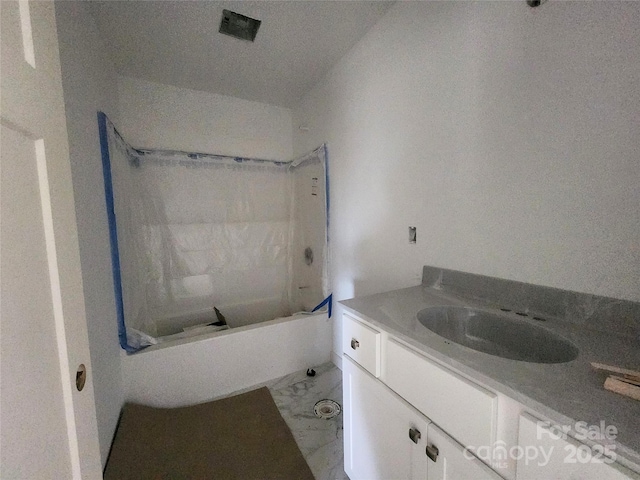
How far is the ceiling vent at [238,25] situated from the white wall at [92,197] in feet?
2.21

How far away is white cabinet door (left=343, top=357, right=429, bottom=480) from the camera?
77 centimetres

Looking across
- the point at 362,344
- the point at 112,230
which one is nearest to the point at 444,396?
the point at 362,344

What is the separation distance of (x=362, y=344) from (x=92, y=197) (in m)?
1.42

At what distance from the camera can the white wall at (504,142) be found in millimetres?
742

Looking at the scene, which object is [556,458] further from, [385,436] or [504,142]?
[504,142]

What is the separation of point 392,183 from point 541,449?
125 cm

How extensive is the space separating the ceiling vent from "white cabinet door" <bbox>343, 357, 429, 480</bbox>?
76.4 inches

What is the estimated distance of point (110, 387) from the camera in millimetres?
1311

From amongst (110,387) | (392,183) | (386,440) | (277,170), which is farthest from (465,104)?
(110,387)

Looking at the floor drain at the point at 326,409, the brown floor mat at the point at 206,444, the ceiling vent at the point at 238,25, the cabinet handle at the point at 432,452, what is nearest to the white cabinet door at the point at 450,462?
the cabinet handle at the point at 432,452

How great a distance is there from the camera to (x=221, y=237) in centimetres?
245

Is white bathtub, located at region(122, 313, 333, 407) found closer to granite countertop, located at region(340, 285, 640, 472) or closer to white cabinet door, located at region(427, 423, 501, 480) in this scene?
granite countertop, located at region(340, 285, 640, 472)

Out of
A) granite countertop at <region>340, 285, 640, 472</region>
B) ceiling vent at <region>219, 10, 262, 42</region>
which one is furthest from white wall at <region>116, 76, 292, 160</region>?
granite countertop at <region>340, 285, 640, 472</region>

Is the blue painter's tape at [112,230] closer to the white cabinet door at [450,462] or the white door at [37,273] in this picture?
the white door at [37,273]
